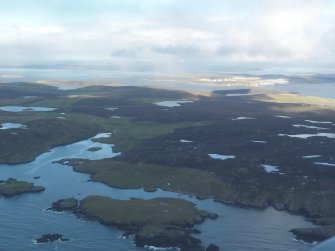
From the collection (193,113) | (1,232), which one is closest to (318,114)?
(193,113)

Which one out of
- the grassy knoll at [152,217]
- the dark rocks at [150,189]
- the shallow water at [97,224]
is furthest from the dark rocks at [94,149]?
the grassy knoll at [152,217]

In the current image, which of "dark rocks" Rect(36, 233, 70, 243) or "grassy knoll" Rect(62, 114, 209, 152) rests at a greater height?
"grassy knoll" Rect(62, 114, 209, 152)

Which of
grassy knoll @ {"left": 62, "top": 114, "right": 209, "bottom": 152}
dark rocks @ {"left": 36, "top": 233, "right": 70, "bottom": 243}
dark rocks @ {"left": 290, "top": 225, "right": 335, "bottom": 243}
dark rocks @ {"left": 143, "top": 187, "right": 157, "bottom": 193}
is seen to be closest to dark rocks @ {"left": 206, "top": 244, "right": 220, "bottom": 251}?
dark rocks @ {"left": 290, "top": 225, "right": 335, "bottom": 243}

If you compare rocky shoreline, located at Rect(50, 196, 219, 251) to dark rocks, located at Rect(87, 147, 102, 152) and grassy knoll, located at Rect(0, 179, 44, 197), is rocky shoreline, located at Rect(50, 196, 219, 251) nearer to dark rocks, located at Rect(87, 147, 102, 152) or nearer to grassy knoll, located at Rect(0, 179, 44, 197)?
grassy knoll, located at Rect(0, 179, 44, 197)

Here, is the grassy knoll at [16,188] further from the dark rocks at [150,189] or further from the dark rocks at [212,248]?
the dark rocks at [212,248]

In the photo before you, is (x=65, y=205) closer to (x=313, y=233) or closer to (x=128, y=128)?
(x=313, y=233)

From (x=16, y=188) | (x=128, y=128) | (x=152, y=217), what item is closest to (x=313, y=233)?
(x=152, y=217)

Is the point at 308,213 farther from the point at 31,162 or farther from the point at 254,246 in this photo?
the point at 31,162
